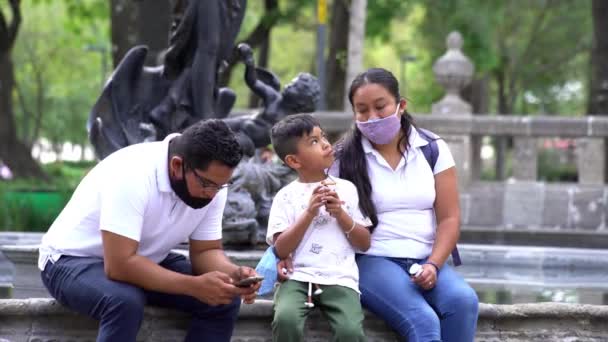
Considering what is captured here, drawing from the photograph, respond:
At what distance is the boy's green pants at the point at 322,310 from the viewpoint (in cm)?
450

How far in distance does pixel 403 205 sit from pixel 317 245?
470mm

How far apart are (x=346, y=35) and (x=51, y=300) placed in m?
16.3

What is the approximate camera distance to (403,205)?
497 centimetres

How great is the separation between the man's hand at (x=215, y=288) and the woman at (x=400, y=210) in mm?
697

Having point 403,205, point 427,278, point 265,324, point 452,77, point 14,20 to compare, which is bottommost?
point 265,324

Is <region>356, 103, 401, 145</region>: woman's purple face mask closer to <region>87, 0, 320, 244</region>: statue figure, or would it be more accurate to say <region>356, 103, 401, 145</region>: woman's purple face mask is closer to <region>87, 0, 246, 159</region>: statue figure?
<region>87, 0, 320, 244</region>: statue figure

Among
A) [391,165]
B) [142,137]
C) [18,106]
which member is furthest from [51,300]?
[18,106]

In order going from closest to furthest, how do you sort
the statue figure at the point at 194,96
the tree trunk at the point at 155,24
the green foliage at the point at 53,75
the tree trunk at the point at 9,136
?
the statue figure at the point at 194,96 < the tree trunk at the point at 155,24 < the tree trunk at the point at 9,136 < the green foliage at the point at 53,75

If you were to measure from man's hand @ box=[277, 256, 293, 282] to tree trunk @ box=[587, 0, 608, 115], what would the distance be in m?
13.9

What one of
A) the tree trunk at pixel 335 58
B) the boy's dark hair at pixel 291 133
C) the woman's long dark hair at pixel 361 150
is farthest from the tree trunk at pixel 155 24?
the boy's dark hair at pixel 291 133

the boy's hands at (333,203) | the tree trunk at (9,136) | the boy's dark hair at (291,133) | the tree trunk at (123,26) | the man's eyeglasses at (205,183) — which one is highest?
the tree trunk at (123,26)

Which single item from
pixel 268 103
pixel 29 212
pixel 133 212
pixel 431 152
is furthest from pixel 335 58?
pixel 133 212

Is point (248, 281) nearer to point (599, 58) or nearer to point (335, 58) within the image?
point (599, 58)

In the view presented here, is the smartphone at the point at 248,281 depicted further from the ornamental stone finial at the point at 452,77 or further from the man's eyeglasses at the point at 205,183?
the ornamental stone finial at the point at 452,77
